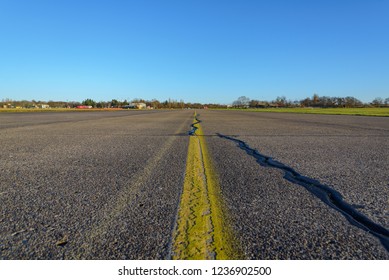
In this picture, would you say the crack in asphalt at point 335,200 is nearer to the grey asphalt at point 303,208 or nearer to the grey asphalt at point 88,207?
the grey asphalt at point 303,208

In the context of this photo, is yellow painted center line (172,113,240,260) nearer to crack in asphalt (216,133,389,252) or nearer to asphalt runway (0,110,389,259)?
asphalt runway (0,110,389,259)

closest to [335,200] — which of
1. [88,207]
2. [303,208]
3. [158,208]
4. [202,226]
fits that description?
[303,208]

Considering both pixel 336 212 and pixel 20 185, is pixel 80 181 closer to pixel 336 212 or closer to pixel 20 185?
pixel 20 185

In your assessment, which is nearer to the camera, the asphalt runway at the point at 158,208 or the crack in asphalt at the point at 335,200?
the asphalt runway at the point at 158,208

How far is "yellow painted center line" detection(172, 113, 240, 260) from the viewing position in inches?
56.7

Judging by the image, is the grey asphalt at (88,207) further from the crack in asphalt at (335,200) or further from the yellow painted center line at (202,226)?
→ the crack in asphalt at (335,200)

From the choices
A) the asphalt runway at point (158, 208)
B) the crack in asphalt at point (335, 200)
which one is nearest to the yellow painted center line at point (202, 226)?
the asphalt runway at point (158, 208)

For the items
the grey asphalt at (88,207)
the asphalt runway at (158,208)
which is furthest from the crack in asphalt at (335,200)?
the grey asphalt at (88,207)

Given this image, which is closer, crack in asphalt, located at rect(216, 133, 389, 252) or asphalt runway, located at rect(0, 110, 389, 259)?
asphalt runway, located at rect(0, 110, 389, 259)

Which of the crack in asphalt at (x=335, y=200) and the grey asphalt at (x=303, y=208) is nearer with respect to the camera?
the grey asphalt at (x=303, y=208)

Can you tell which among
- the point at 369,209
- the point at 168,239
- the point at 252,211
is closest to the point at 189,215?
the point at 168,239

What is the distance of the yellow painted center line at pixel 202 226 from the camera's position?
4.72 feet

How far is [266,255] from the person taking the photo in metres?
1.42

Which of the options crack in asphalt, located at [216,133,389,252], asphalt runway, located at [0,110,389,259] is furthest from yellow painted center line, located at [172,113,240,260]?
crack in asphalt, located at [216,133,389,252]
